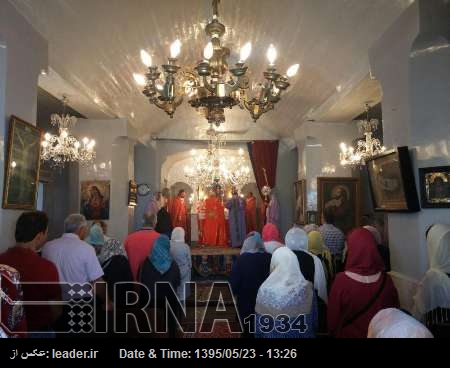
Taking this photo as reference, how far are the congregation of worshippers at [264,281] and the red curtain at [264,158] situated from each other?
6340mm

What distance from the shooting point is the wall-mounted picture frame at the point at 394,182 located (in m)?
3.72

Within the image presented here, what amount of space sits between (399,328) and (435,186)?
88.1 inches

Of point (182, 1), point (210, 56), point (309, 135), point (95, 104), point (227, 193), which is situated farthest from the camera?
point (227, 193)

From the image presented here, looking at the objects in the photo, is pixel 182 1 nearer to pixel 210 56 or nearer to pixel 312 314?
pixel 210 56

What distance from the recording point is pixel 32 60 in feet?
13.0

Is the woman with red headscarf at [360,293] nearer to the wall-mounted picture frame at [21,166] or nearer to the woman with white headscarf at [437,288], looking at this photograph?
the woman with white headscarf at [437,288]

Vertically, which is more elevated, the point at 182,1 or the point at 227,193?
the point at 182,1

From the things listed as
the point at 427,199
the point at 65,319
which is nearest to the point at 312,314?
the point at 427,199

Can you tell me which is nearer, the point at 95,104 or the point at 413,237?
the point at 413,237

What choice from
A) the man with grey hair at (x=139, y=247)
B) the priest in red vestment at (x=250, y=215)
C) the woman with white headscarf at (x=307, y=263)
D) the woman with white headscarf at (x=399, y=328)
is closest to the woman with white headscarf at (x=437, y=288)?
the woman with white headscarf at (x=307, y=263)

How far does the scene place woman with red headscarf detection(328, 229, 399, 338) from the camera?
294 cm

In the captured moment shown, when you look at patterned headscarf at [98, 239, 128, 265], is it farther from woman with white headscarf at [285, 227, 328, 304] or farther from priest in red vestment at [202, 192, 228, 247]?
priest in red vestment at [202, 192, 228, 247]

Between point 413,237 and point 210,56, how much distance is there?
2.55 metres

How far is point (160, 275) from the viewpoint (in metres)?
4.11
